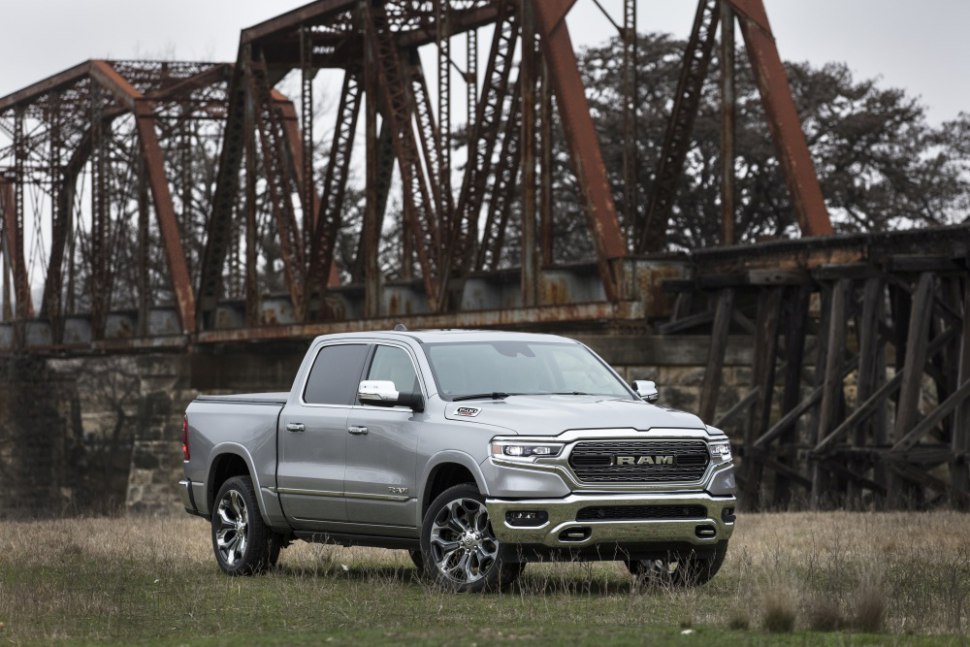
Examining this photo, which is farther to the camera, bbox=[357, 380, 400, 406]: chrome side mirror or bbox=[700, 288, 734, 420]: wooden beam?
bbox=[700, 288, 734, 420]: wooden beam

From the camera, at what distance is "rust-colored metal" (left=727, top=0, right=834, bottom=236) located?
74.3 ft

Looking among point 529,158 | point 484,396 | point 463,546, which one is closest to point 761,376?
point 529,158

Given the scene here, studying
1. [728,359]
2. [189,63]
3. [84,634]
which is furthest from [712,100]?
[84,634]

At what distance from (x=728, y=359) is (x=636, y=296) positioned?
2.59m

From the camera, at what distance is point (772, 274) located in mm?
22172

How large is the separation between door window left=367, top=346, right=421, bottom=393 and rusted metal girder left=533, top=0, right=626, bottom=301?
943 cm

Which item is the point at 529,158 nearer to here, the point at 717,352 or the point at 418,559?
the point at 717,352

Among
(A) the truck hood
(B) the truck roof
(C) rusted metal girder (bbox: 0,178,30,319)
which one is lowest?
(A) the truck hood

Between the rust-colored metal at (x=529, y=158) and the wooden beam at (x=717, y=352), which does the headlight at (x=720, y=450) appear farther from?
the rust-colored metal at (x=529, y=158)

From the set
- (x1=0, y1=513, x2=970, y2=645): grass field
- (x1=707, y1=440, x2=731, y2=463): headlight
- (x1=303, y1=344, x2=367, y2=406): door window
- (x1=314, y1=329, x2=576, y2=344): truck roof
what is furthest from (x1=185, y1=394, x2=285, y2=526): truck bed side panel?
(x1=707, y1=440, x2=731, y2=463): headlight

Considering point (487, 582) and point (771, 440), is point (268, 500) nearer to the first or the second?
point (487, 582)

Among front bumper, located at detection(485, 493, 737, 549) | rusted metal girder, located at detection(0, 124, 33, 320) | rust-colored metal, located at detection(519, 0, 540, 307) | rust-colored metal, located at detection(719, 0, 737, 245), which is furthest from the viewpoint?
rusted metal girder, located at detection(0, 124, 33, 320)

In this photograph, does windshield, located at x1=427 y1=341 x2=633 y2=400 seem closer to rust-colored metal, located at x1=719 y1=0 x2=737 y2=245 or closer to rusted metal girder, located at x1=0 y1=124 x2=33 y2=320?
rust-colored metal, located at x1=719 y1=0 x2=737 y2=245

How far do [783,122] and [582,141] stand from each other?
2.53m
